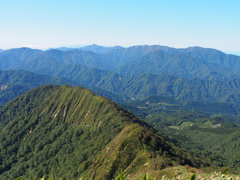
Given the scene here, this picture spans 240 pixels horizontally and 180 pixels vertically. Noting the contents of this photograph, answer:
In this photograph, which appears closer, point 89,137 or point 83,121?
point 89,137

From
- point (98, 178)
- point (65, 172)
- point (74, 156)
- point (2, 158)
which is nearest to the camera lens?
point (98, 178)

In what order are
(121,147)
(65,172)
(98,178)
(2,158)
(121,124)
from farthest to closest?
(2,158), (121,124), (65,172), (121,147), (98,178)

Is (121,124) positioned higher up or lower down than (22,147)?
higher up

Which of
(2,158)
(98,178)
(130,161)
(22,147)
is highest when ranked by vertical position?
(130,161)

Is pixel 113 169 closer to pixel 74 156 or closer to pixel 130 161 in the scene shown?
pixel 130 161

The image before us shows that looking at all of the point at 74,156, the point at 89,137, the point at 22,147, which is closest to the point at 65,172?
the point at 74,156

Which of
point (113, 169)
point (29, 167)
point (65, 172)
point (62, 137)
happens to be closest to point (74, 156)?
point (65, 172)

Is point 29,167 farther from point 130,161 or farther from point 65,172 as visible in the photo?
point 130,161

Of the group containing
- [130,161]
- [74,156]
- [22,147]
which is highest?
[130,161]

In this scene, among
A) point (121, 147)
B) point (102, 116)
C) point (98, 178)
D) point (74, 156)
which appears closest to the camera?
point (98, 178)
